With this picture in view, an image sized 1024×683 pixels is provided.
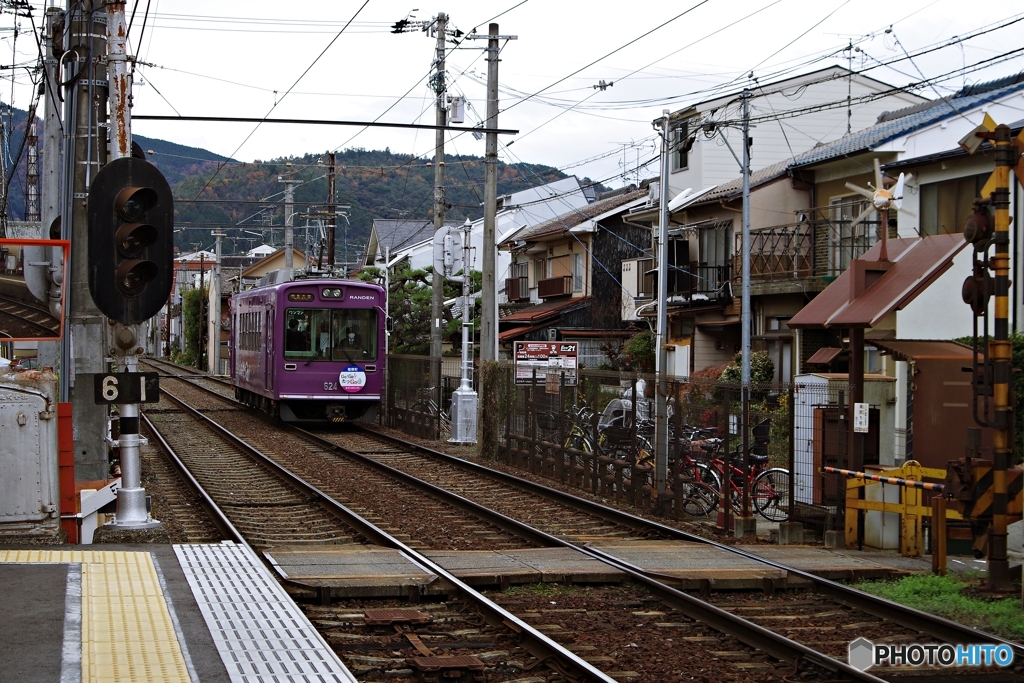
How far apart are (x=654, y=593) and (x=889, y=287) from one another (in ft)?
15.8

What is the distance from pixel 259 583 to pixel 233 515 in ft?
15.5

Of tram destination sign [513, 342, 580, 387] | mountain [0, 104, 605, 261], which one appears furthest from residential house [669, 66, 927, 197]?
mountain [0, 104, 605, 261]

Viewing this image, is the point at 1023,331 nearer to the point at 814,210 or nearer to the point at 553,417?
the point at 553,417

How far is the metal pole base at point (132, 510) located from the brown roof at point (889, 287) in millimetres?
6838

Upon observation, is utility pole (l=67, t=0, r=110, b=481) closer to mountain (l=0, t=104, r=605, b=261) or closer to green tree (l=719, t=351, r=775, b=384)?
green tree (l=719, t=351, r=775, b=384)

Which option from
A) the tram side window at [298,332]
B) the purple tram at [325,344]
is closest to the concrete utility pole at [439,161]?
the purple tram at [325,344]

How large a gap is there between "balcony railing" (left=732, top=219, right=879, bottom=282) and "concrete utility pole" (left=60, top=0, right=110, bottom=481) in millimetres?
15436

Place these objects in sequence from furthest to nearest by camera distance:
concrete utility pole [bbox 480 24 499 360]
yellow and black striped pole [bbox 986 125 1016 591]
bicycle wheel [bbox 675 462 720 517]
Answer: concrete utility pole [bbox 480 24 499 360] < bicycle wheel [bbox 675 462 720 517] < yellow and black striped pole [bbox 986 125 1016 591]

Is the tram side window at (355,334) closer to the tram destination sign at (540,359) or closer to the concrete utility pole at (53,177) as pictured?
the tram destination sign at (540,359)

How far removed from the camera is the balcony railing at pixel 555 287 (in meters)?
39.7

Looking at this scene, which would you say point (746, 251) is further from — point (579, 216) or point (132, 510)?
point (132, 510)

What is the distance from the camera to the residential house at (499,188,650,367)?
37469 mm

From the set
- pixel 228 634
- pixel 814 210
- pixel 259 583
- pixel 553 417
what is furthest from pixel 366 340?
pixel 228 634

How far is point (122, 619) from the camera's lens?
20.6 ft
